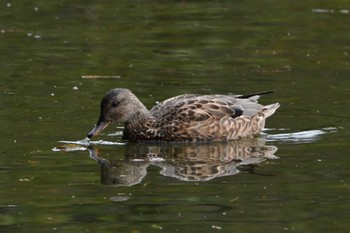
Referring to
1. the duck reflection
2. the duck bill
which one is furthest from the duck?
the duck reflection

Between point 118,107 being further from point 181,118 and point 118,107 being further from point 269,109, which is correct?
point 269,109

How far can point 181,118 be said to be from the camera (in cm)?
1434

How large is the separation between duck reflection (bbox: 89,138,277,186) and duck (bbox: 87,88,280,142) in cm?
14

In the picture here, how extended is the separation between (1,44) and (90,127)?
5513 millimetres

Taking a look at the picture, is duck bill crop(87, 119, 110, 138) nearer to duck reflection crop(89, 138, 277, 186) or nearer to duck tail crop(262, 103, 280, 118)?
duck reflection crop(89, 138, 277, 186)

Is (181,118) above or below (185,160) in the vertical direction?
above

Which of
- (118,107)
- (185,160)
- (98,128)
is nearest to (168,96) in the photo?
(118,107)

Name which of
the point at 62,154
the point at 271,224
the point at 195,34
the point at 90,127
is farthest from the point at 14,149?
the point at 195,34

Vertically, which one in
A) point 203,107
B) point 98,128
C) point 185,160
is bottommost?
point 185,160

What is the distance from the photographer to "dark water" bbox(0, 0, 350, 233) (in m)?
10.8

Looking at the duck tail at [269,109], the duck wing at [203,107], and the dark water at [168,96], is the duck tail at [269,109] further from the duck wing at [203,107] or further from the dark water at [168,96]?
the dark water at [168,96]

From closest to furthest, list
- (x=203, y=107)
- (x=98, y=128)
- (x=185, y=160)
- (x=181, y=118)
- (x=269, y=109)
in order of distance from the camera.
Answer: (x=185, y=160), (x=98, y=128), (x=181, y=118), (x=203, y=107), (x=269, y=109)

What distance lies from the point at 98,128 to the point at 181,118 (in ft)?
3.05

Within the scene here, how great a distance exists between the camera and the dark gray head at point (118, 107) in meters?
14.3
